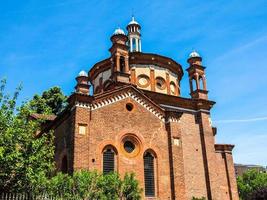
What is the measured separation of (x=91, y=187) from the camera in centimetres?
1622

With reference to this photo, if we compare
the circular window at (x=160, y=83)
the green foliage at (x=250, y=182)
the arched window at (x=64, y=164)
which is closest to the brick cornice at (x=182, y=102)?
the circular window at (x=160, y=83)

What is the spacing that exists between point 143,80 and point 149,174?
1006 centimetres

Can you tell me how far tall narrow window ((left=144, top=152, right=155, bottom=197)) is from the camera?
2112 centimetres

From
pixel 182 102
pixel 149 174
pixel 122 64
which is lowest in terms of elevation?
pixel 149 174

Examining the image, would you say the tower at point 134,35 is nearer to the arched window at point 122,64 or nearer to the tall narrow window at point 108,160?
the arched window at point 122,64

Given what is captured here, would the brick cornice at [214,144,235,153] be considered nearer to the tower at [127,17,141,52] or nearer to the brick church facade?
the brick church facade

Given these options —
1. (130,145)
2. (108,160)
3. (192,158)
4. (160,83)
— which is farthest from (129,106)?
(160,83)

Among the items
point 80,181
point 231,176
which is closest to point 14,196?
point 80,181

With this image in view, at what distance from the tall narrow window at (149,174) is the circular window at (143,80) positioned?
8.66 metres

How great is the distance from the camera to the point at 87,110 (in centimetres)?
2075

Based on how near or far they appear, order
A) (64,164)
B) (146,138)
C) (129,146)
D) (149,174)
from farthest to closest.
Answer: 1. (146,138)
2. (129,146)
3. (149,174)
4. (64,164)

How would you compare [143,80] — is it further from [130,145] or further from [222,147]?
[130,145]

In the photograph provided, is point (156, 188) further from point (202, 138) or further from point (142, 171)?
point (202, 138)

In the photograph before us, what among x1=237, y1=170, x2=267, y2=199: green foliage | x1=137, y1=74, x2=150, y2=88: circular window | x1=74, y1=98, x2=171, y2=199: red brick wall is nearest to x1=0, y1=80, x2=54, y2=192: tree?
x1=74, y1=98, x2=171, y2=199: red brick wall
